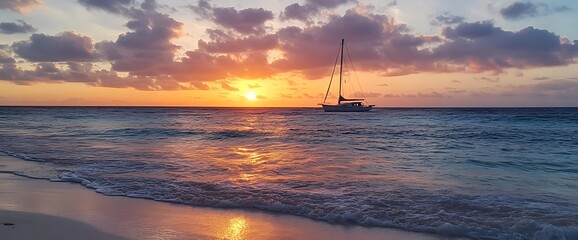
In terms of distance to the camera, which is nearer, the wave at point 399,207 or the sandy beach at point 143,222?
Answer: the sandy beach at point 143,222

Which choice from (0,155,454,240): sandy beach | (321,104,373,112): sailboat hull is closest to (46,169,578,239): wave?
(0,155,454,240): sandy beach

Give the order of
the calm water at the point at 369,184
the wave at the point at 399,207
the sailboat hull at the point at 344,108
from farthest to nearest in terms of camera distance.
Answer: the sailboat hull at the point at 344,108
the calm water at the point at 369,184
the wave at the point at 399,207

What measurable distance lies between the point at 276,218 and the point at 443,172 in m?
7.00

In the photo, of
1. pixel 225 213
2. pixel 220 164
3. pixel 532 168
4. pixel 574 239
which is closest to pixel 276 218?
pixel 225 213

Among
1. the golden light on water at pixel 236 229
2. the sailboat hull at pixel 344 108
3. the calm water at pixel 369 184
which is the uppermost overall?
the sailboat hull at pixel 344 108

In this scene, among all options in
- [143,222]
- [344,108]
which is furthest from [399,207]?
[344,108]

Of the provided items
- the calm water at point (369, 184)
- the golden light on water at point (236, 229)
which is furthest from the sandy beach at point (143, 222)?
the calm water at point (369, 184)

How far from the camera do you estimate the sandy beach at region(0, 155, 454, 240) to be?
6.02 meters

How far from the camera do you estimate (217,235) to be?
238 inches

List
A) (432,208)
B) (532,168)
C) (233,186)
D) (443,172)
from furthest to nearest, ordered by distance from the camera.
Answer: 1. (532,168)
2. (443,172)
3. (233,186)
4. (432,208)

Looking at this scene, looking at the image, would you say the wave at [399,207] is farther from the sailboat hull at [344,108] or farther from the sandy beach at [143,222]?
the sailboat hull at [344,108]

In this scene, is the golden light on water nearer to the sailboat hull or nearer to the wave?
the wave

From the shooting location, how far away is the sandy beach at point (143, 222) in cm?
602

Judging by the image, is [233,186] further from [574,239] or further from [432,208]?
[574,239]
